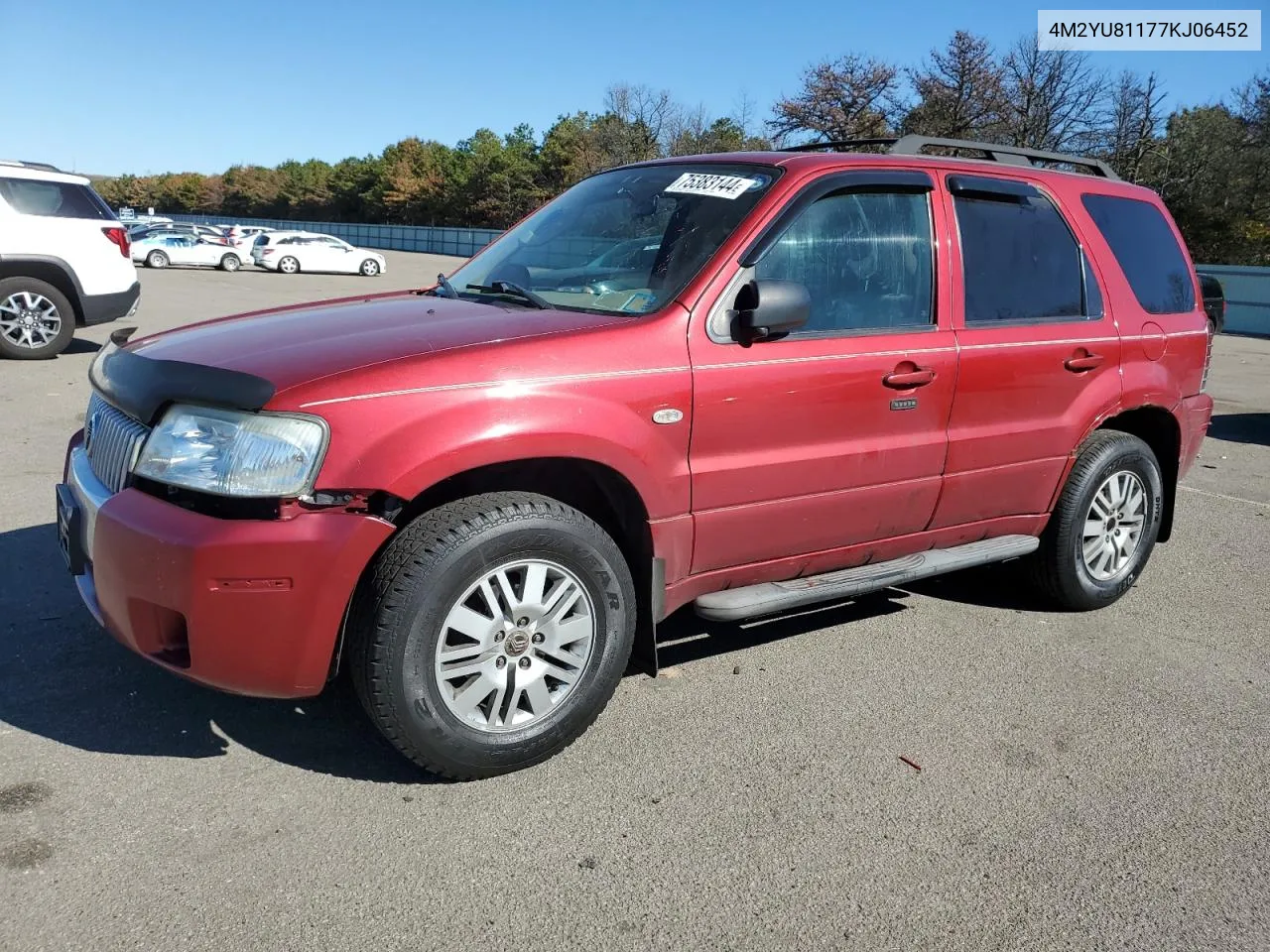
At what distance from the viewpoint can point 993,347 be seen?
160 inches

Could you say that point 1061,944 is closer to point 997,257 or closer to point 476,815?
point 476,815

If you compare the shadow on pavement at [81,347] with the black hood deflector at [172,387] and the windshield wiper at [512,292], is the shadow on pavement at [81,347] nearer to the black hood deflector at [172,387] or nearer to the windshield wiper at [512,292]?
the windshield wiper at [512,292]

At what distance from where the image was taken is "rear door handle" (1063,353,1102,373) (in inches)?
171

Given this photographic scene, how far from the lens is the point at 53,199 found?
10453 mm

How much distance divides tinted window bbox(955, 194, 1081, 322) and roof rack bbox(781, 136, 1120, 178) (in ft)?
1.04

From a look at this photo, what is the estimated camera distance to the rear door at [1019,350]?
4062mm

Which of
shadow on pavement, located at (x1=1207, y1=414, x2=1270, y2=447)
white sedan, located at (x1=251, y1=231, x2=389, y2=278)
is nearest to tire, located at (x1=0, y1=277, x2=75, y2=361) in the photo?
shadow on pavement, located at (x1=1207, y1=414, x2=1270, y2=447)

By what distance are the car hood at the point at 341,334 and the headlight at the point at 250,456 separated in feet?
0.42

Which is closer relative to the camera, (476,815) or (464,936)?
(464,936)

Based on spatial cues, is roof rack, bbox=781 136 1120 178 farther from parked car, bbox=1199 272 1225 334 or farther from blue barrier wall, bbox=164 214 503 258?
blue barrier wall, bbox=164 214 503 258

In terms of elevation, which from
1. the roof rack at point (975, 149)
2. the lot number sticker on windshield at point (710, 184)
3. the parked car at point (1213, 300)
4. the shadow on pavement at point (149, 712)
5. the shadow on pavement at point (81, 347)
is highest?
the roof rack at point (975, 149)

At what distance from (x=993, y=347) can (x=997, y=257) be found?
0.43 meters

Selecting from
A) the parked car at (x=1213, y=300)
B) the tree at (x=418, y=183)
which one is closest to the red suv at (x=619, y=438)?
the parked car at (x=1213, y=300)

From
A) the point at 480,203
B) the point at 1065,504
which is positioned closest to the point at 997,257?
the point at 1065,504
